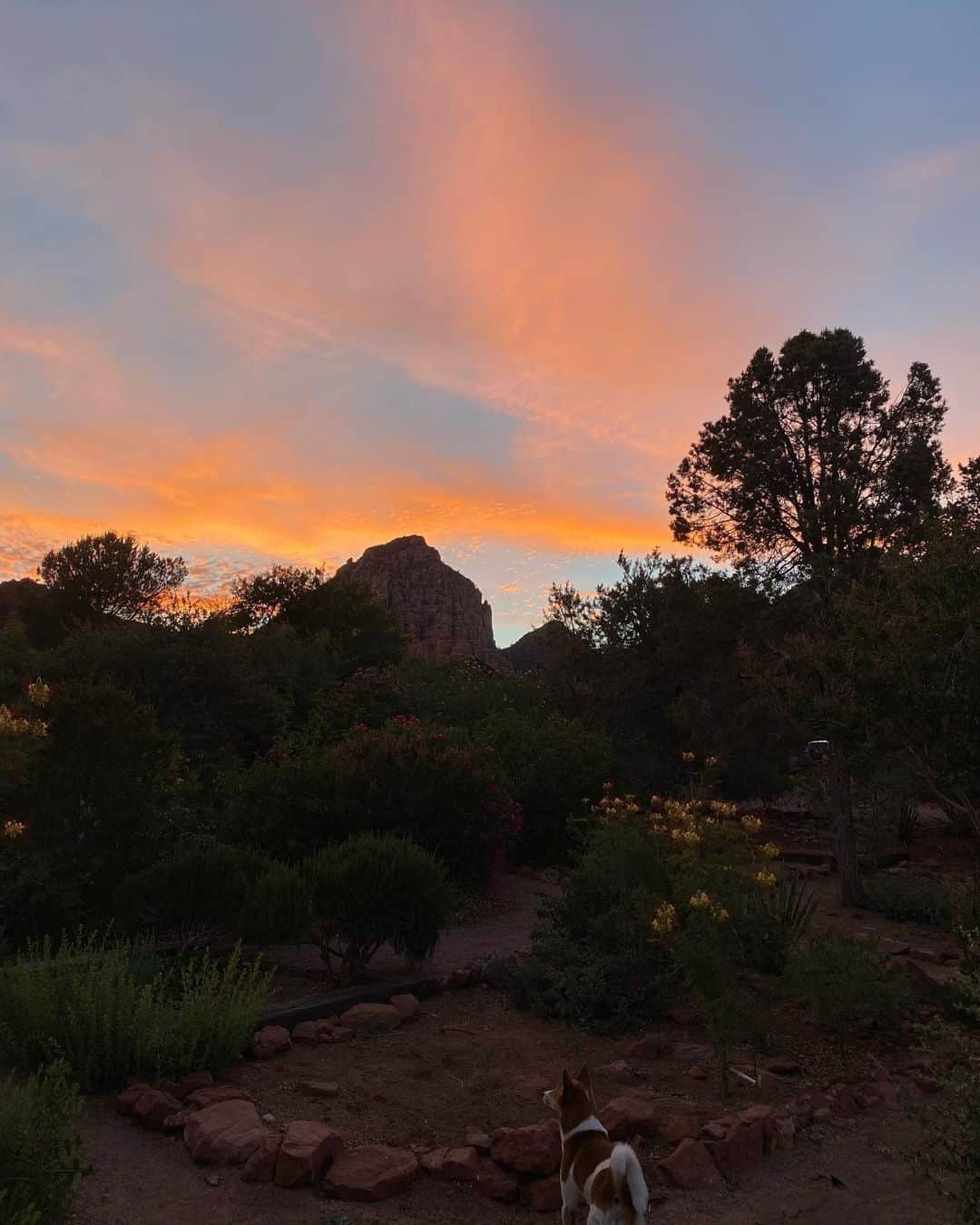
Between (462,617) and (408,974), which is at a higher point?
(462,617)

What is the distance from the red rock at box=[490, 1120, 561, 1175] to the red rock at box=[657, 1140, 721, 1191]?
0.58m

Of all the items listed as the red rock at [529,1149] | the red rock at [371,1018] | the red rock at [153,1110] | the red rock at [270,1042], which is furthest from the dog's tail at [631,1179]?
the red rock at [371,1018]

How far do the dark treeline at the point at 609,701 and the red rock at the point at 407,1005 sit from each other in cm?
274

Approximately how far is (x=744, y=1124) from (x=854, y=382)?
1393 cm

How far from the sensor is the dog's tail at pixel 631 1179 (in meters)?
3.18

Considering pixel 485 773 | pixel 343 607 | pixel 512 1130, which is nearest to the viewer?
pixel 512 1130

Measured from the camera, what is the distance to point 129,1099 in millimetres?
5152

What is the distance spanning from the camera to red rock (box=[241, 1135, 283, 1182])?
14.3 ft

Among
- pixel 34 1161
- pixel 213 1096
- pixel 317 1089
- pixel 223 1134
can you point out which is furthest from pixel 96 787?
pixel 34 1161

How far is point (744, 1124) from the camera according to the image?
4.81m

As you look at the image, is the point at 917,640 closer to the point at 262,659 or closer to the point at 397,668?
the point at 397,668

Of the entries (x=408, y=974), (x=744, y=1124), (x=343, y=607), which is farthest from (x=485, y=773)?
(x=343, y=607)

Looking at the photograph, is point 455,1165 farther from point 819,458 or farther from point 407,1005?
point 819,458

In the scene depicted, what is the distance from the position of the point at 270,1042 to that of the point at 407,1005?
4.78 feet
